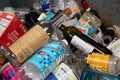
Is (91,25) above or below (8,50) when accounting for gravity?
below

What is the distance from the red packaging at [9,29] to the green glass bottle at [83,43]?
0.28 m

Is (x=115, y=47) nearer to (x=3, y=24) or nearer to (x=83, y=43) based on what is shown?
(x=83, y=43)

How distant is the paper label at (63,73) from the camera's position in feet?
4.39

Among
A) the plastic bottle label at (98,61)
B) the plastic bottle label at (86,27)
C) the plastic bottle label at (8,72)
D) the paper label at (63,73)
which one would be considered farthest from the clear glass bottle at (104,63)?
the plastic bottle label at (8,72)

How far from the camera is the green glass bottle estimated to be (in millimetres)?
1500

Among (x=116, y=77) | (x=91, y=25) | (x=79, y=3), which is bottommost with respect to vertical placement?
(x=116, y=77)

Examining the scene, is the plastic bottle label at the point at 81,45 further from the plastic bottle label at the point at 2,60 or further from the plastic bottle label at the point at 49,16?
the plastic bottle label at the point at 2,60

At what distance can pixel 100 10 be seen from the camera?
5.70ft

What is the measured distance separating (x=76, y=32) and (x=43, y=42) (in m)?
0.24

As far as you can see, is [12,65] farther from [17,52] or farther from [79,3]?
[79,3]

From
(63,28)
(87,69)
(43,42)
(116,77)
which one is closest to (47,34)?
(43,42)

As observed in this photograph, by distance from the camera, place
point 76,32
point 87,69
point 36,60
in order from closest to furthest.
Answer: point 36,60, point 87,69, point 76,32

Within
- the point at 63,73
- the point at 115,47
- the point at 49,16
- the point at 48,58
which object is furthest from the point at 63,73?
the point at 49,16

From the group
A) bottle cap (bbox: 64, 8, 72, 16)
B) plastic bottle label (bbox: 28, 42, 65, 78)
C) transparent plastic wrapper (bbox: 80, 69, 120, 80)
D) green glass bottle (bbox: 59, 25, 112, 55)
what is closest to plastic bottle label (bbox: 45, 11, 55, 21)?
bottle cap (bbox: 64, 8, 72, 16)
